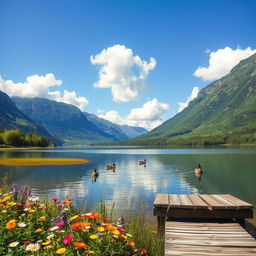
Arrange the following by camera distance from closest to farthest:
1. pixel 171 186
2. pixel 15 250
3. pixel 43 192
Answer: pixel 15 250, pixel 43 192, pixel 171 186

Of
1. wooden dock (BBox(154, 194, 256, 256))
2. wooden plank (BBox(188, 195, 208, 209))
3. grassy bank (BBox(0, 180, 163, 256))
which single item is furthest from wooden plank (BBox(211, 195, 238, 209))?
grassy bank (BBox(0, 180, 163, 256))

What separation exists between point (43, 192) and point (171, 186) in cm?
1789

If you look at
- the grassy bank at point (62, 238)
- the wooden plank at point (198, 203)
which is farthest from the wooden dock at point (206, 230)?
the grassy bank at point (62, 238)

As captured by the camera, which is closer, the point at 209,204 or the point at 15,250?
the point at 15,250

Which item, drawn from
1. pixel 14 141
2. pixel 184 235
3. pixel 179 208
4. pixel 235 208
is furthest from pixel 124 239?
→ pixel 14 141

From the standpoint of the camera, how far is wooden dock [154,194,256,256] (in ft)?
25.2

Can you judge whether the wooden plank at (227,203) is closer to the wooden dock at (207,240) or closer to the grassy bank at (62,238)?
the wooden dock at (207,240)

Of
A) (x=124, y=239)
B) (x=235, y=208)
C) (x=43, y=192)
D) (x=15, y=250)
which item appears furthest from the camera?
(x=43, y=192)

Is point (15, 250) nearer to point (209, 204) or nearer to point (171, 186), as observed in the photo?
point (209, 204)

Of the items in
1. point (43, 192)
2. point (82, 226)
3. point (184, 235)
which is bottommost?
point (43, 192)

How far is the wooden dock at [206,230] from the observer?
7673 mm

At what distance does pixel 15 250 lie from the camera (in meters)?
6.40

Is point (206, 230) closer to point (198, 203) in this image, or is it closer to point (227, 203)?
point (198, 203)

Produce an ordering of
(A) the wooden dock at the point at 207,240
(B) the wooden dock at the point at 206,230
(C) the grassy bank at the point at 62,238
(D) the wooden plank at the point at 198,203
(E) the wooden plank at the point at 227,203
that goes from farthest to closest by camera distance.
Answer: (D) the wooden plank at the point at 198,203 → (E) the wooden plank at the point at 227,203 → (B) the wooden dock at the point at 206,230 → (A) the wooden dock at the point at 207,240 → (C) the grassy bank at the point at 62,238
